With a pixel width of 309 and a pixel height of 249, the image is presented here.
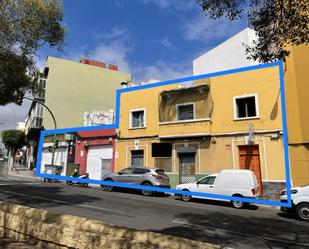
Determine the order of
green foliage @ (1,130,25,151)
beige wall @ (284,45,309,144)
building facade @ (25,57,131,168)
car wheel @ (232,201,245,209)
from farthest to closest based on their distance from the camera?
green foliage @ (1,130,25,151), building facade @ (25,57,131,168), beige wall @ (284,45,309,144), car wheel @ (232,201,245,209)

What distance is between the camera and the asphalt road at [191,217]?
7453 millimetres

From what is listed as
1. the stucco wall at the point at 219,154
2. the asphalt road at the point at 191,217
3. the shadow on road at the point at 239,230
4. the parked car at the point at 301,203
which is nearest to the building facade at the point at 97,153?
the stucco wall at the point at 219,154

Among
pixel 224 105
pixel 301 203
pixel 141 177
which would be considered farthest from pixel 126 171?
pixel 301 203

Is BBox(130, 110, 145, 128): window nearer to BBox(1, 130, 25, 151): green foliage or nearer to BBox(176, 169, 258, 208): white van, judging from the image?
BBox(176, 169, 258, 208): white van

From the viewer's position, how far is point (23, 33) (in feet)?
30.4

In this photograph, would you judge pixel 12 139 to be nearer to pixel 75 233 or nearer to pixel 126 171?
pixel 126 171

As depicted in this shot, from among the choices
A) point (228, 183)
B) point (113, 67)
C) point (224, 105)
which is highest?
point (113, 67)

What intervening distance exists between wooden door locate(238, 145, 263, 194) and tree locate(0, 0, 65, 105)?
655cm

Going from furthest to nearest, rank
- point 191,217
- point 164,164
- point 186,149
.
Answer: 1. point 191,217
2. point 186,149
3. point 164,164

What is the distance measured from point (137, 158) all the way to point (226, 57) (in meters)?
17.5

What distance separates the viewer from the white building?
21547 mm

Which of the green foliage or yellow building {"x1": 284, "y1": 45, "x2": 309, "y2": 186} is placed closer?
yellow building {"x1": 284, "y1": 45, "x2": 309, "y2": 186}

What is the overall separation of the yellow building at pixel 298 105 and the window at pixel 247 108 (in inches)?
341

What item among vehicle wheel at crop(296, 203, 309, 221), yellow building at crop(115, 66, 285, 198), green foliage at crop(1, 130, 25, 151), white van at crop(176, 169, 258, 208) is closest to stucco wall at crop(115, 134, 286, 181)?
yellow building at crop(115, 66, 285, 198)
